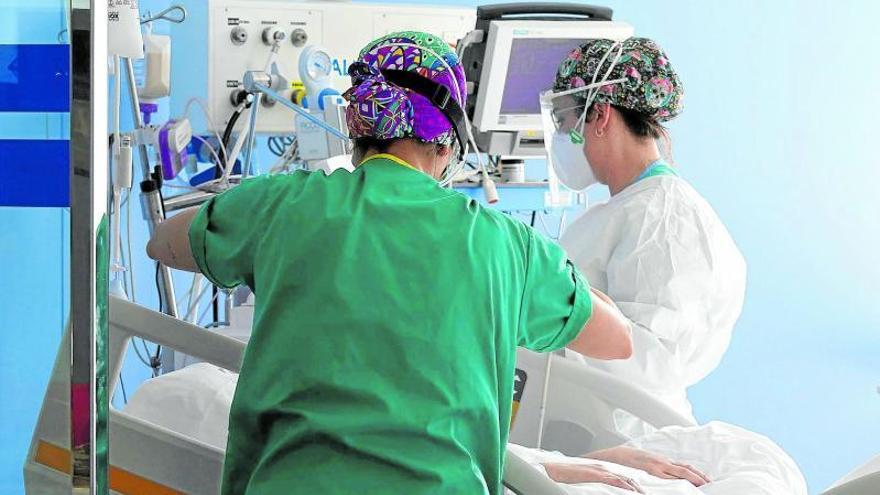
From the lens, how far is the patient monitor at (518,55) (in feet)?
10.3

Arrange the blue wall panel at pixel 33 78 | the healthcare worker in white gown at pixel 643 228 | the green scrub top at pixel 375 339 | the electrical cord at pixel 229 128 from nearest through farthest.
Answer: the green scrub top at pixel 375 339, the blue wall panel at pixel 33 78, the healthcare worker in white gown at pixel 643 228, the electrical cord at pixel 229 128

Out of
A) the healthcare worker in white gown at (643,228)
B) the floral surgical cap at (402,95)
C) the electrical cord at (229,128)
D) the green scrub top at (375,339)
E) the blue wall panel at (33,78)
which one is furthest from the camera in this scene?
the electrical cord at (229,128)

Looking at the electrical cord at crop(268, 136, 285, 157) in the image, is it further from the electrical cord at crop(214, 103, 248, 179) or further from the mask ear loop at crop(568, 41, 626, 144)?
the mask ear loop at crop(568, 41, 626, 144)

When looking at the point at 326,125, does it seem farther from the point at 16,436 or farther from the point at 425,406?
the point at 425,406

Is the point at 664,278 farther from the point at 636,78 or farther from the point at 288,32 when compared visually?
the point at 288,32

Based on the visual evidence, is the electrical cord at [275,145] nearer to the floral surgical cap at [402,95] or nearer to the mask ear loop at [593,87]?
the mask ear loop at [593,87]

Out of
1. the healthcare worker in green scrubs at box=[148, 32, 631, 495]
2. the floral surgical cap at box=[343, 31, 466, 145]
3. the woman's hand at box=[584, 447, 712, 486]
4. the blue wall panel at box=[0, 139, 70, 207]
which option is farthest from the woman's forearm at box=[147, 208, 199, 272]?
the woman's hand at box=[584, 447, 712, 486]

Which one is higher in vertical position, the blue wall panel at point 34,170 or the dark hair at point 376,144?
the dark hair at point 376,144

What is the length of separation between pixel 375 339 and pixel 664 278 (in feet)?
3.37

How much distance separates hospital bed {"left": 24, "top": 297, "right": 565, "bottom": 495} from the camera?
1.67m

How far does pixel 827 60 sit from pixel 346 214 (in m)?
4.19

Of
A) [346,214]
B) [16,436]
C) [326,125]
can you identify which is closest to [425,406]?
[346,214]

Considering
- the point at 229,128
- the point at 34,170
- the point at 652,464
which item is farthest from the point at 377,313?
the point at 229,128

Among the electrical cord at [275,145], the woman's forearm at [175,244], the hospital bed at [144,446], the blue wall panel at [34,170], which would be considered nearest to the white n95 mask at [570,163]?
the hospital bed at [144,446]
